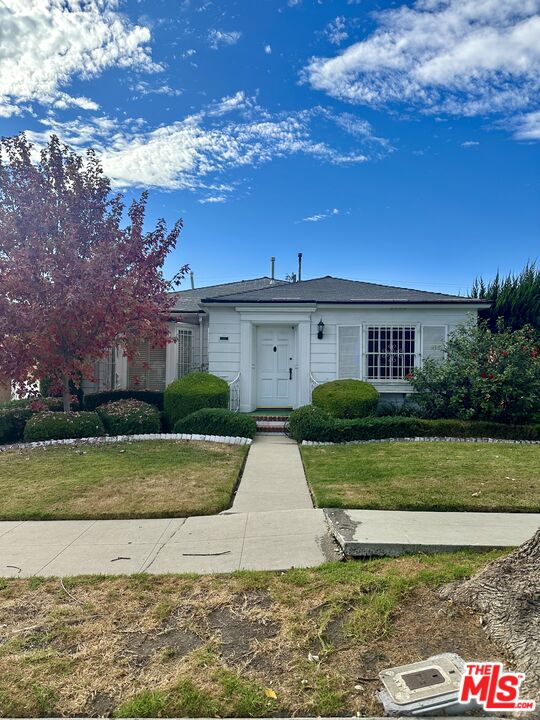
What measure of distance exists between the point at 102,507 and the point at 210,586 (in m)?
2.38

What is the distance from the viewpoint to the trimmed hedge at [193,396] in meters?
10.1

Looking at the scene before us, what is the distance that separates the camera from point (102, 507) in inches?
199

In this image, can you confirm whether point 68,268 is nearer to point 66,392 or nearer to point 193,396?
point 66,392

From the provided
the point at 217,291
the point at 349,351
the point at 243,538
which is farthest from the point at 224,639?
the point at 217,291

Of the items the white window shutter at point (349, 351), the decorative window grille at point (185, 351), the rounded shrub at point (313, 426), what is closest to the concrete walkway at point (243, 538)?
the rounded shrub at point (313, 426)

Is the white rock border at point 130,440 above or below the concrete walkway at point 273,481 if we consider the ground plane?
above

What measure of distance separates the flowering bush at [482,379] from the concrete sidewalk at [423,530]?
5417 mm

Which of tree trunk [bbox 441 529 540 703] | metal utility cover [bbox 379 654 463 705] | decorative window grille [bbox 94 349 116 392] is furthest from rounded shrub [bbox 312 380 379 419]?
metal utility cover [bbox 379 654 463 705]

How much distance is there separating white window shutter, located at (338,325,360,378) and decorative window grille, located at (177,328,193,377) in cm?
460

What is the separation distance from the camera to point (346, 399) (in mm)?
10148

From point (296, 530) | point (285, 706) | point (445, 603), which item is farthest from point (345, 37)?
point (285, 706)

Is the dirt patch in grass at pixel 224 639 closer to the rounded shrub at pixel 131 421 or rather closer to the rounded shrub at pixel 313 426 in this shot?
the rounded shrub at pixel 313 426

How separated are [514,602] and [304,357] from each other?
368 inches

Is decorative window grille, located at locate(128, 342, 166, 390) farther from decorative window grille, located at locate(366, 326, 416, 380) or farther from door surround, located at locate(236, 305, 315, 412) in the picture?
decorative window grille, located at locate(366, 326, 416, 380)
